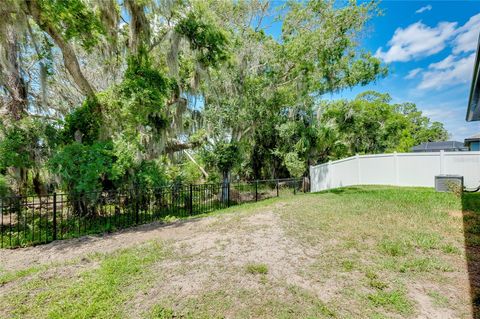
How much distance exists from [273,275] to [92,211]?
622 centimetres

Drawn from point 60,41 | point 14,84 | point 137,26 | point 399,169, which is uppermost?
point 137,26

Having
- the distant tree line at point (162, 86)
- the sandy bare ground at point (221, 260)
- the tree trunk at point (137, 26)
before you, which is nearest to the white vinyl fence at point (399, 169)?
the distant tree line at point (162, 86)

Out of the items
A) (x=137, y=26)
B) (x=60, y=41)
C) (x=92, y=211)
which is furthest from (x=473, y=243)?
(x=60, y=41)

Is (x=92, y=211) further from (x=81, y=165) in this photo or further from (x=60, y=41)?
(x=60, y=41)

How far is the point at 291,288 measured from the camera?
2.81 metres

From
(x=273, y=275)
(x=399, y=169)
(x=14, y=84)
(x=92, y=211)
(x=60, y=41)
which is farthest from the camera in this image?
(x=399, y=169)

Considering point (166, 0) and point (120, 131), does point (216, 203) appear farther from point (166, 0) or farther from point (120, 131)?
point (166, 0)

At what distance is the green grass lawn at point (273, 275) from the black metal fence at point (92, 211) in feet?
7.86

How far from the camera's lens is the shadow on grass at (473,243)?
2.63m

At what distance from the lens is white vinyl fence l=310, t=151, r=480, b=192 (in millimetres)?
8992

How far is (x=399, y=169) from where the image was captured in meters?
10.6

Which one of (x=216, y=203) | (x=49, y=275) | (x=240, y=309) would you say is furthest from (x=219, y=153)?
(x=240, y=309)

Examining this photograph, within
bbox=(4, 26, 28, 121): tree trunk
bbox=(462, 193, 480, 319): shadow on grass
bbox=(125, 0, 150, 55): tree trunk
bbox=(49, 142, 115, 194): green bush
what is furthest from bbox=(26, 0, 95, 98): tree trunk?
bbox=(462, 193, 480, 319): shadow on grass

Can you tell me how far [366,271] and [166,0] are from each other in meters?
8.22
